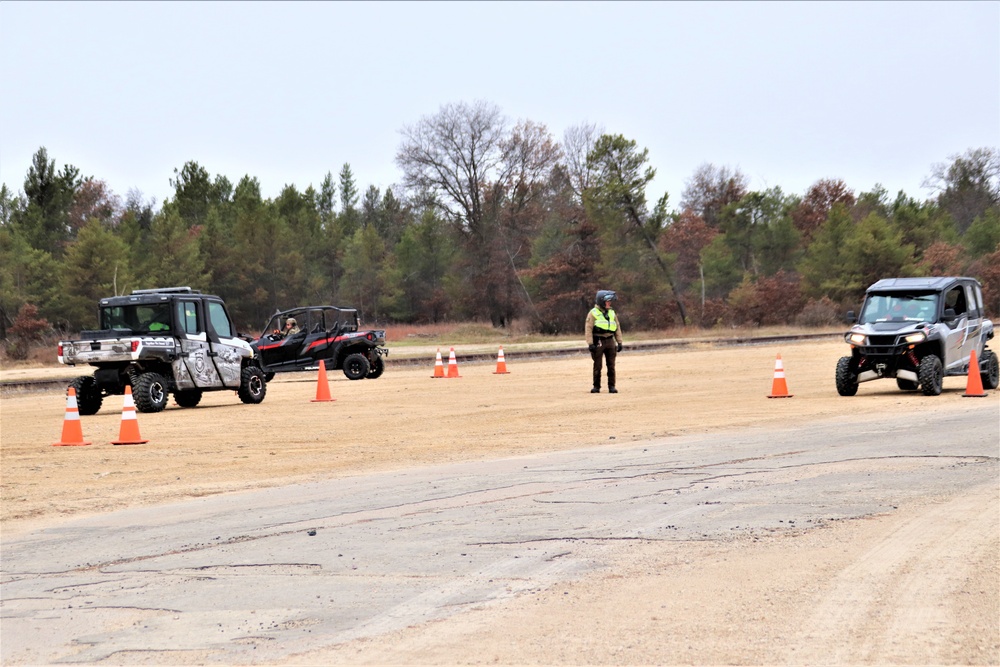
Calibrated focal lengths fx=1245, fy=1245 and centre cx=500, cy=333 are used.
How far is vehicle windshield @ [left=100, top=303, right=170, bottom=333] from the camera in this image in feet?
76.1

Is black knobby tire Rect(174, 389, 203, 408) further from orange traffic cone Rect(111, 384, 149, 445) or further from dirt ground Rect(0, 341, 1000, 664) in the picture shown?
orange traffic cone Rect(111, 384, 149, 445)

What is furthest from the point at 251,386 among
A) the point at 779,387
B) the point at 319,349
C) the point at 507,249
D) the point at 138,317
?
the point at 507,249

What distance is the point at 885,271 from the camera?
75188 mm

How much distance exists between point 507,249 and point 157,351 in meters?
61.0

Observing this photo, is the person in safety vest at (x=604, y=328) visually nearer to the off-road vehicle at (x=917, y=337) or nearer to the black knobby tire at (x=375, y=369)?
the off-road vehicle at (x=917, y=337)

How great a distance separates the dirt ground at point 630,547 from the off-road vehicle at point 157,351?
57 cm

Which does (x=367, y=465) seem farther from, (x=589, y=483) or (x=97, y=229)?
(x=97, y=229)

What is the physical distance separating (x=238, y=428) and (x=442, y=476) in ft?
24.4

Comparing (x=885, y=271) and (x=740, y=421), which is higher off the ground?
(x=885, y=271)

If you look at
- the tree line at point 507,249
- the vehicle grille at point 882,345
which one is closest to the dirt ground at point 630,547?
the vehicle grille at point 882,345

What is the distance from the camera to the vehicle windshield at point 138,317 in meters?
23.2

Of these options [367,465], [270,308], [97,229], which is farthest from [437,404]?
[270,308]

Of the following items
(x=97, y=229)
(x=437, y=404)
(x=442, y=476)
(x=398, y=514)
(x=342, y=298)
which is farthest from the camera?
(x=342, y=298)

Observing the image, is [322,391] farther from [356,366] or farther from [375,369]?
[375,369]
